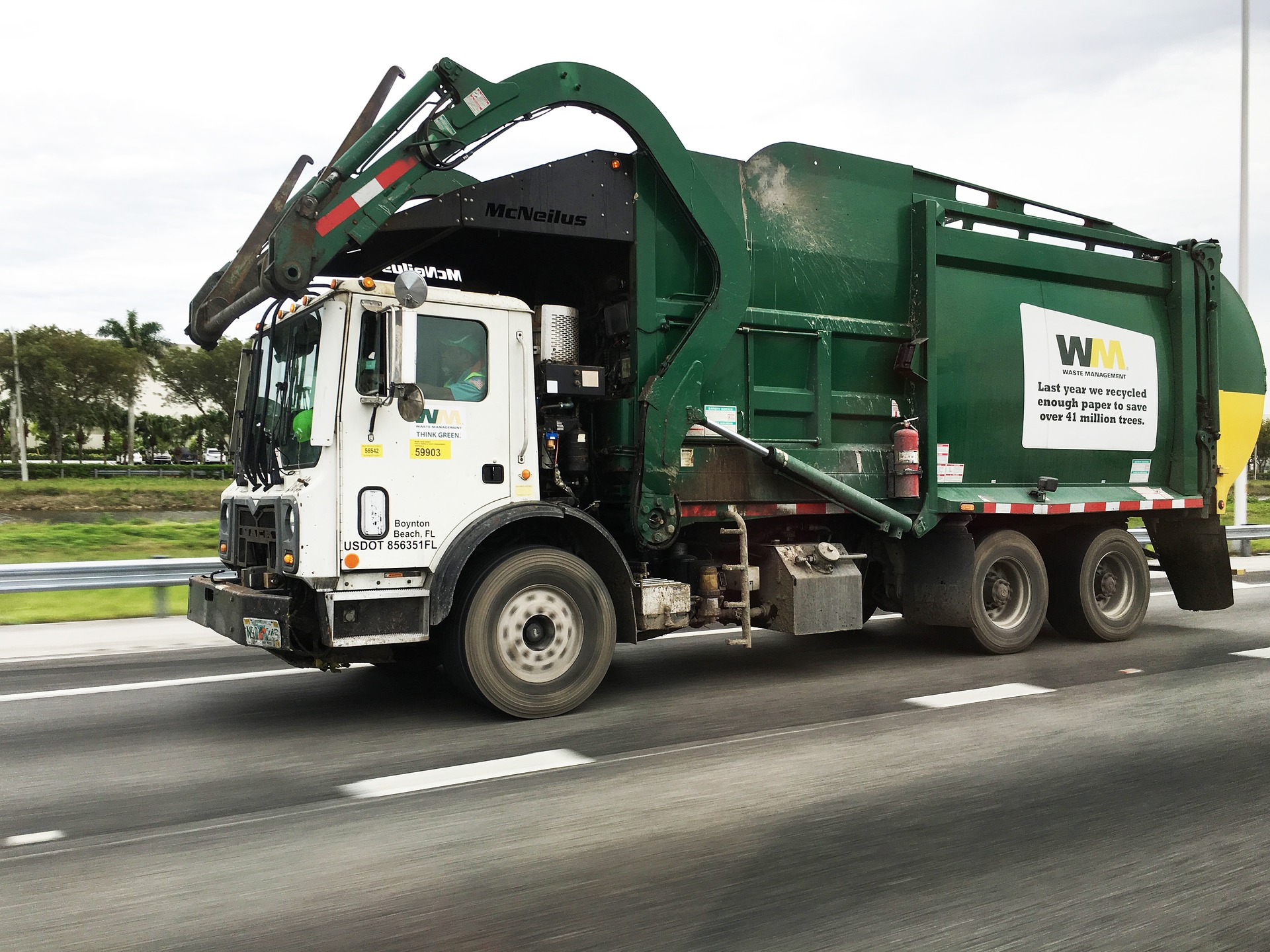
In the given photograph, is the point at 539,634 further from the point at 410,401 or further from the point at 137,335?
the point at 137,335

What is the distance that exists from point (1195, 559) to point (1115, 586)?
116 centimetres

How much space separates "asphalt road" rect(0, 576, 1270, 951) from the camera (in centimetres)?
330

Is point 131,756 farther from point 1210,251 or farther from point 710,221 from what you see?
point 1210,251

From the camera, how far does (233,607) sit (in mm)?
5762

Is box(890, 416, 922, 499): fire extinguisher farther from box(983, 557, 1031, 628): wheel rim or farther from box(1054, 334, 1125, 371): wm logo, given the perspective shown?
box(1054, 334, 1125, 371): wm logo

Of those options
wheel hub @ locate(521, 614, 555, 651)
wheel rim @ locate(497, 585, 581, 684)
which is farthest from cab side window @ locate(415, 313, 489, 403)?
wheel hub @ locate(521, 614, 555, 651)

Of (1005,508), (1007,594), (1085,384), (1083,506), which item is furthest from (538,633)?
(1085,384)

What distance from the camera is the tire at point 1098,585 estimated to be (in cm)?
893

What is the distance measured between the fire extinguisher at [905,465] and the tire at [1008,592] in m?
0.90

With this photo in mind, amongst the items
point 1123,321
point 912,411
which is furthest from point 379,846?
point 1123,321

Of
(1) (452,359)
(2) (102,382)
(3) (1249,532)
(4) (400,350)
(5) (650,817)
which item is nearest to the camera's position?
(5) (650,817)

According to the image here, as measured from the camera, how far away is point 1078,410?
8.88 metres

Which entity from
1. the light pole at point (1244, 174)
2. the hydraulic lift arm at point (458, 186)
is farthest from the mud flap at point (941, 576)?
→ the light pole at point (1244, 174)

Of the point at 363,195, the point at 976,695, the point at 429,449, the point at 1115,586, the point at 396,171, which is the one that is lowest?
the point at 976,695
